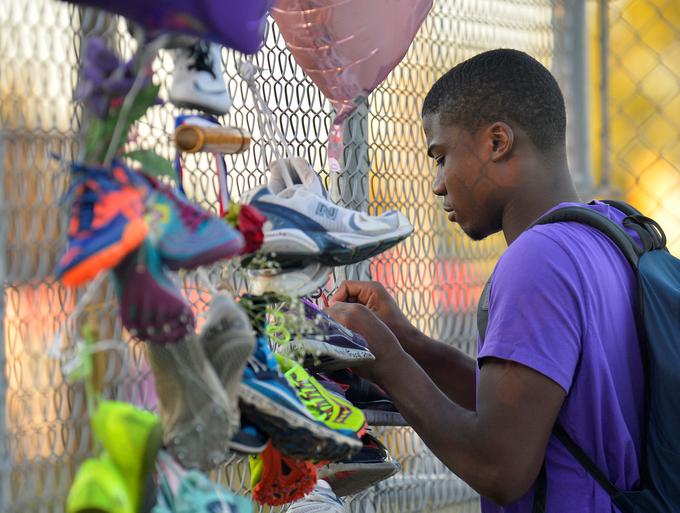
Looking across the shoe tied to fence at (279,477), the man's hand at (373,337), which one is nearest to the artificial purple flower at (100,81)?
the shoe tied to fence at (279,477)

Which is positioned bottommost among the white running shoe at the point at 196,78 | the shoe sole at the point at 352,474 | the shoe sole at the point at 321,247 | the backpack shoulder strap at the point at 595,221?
the shoe sole at the point at 352,474

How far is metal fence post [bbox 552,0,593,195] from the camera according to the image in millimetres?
2951

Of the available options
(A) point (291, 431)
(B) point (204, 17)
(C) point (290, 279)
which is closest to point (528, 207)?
(C) point (290, 279)

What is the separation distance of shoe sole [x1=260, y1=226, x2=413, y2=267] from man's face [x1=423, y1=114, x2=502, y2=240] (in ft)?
1.21

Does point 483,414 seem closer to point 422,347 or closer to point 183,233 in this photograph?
A: point 422,347

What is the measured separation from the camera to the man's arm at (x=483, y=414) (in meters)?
1.51

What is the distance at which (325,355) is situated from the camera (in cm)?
145

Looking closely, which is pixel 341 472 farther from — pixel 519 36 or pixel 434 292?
pixel 519 36

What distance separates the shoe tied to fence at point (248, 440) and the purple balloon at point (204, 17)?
0.41 metres

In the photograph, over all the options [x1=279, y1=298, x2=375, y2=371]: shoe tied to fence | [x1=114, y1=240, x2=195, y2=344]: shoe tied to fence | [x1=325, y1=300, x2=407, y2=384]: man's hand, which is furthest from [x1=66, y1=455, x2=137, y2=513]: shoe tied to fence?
[x1=325, y1=300, x2=407, y2=384]: man's hand

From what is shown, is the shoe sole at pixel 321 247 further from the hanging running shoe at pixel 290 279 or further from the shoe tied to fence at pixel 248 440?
the shoe tied to fence at pixel 248 440

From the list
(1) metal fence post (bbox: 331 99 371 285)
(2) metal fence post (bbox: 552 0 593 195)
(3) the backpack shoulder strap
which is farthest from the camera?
(2) metal fence post (bbox: 552 0 593 195)

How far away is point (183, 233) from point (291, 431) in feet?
1.01

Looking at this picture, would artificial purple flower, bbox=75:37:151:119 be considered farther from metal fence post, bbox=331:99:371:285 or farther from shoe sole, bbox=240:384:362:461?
metal fence post, bbox=331:99:371:285
